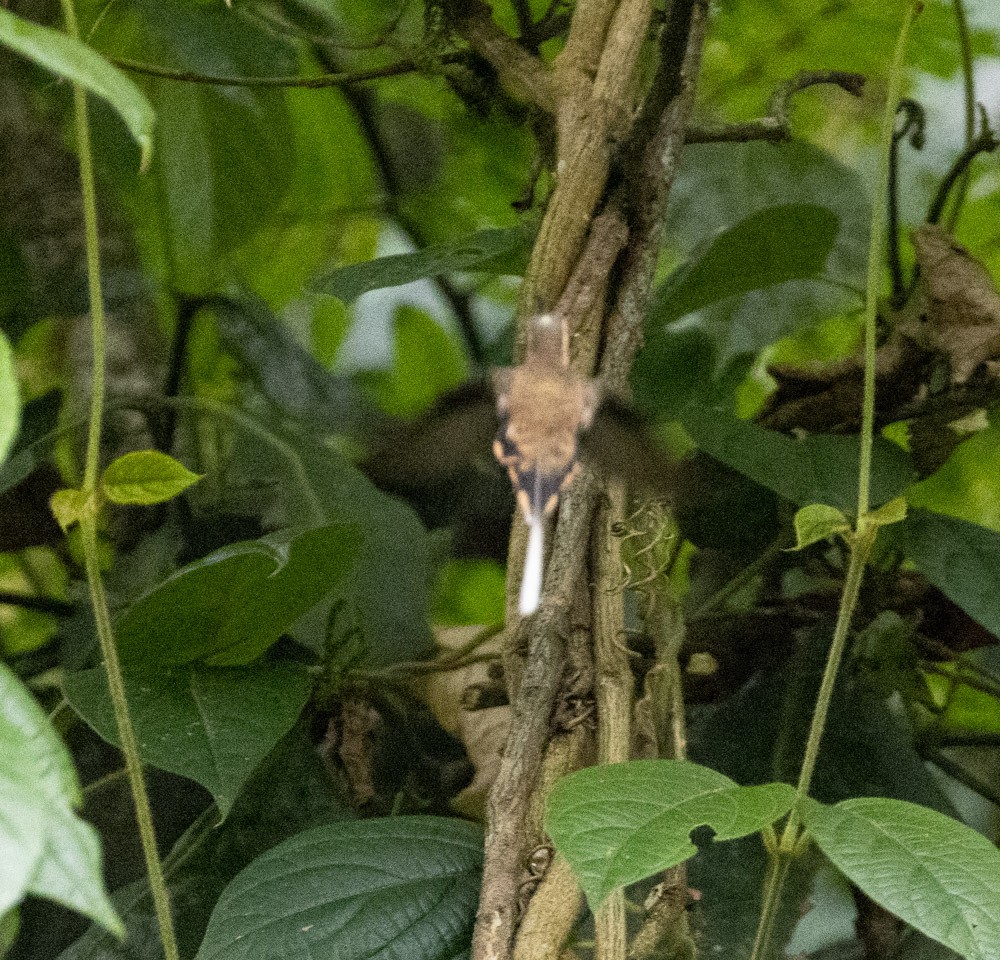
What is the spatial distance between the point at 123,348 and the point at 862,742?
874 millimetres

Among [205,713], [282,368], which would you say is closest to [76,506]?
[205,713]

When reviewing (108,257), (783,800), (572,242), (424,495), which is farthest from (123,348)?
(783,800)

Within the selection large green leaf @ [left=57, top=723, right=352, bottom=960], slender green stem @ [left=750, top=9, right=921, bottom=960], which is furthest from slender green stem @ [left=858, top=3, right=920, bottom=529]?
large green leaf @ [left=57, top=723, right=352, bottom=960]

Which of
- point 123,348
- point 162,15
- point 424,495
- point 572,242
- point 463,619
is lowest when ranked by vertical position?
point 463,619

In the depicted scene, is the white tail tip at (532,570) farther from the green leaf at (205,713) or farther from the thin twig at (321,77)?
the thin twig at (321,77)

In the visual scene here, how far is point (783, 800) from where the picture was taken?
55 centimetres

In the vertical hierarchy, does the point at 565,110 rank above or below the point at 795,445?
above

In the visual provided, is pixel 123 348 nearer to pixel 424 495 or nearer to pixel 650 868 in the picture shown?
pixel 424 495

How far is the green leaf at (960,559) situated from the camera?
819 millimetres

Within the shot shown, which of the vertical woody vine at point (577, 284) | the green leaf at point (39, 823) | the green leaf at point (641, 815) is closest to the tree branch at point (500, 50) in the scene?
the vertical woody vine at point (577, 284)

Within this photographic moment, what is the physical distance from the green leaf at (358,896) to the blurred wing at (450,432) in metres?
0.21

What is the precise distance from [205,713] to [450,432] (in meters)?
0.21

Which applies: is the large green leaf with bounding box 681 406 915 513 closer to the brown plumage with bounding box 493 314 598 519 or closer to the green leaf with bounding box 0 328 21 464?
the brown plumage with bounding box 493 314 598 519

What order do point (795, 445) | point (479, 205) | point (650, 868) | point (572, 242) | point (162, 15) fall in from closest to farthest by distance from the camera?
point (650, 868), point (572, 242), point (795, 445), point (162, 15), point (479, 205)
